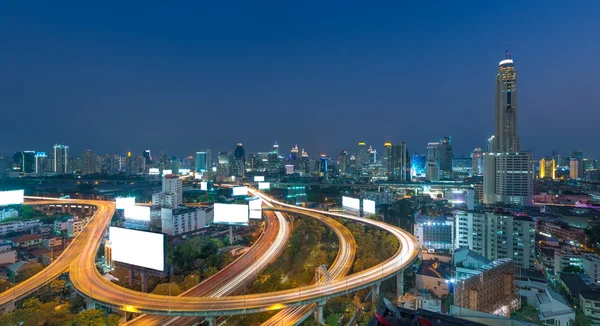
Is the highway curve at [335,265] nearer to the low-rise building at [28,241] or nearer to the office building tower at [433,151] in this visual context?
the low-rise building at [28,241]

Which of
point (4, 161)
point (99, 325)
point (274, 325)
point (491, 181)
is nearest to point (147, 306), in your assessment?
point (99, 325)

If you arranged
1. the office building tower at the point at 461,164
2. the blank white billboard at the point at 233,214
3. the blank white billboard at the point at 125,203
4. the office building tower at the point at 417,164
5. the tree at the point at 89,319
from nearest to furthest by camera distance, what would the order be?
the tree at the point at 89,319 → the blank white billboard at the point at 233,214 → the blank white billboard at the point at 125,203 → the office building tower at the point at 417,164 → the office building tower at the point at 461,164

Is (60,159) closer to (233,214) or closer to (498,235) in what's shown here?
(233,214)

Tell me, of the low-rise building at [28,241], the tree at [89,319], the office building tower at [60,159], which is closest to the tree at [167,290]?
the tree at [89,319]

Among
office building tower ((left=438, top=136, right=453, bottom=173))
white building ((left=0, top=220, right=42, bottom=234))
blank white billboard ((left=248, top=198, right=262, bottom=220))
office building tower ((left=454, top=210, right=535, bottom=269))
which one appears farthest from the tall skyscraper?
white building ((left=0, top=220, right=42, bottom=234))

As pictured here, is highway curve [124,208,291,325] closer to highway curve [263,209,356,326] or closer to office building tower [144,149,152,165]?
highway curve [263,209,356,326]

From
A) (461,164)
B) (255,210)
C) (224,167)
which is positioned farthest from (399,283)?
(461,164)
